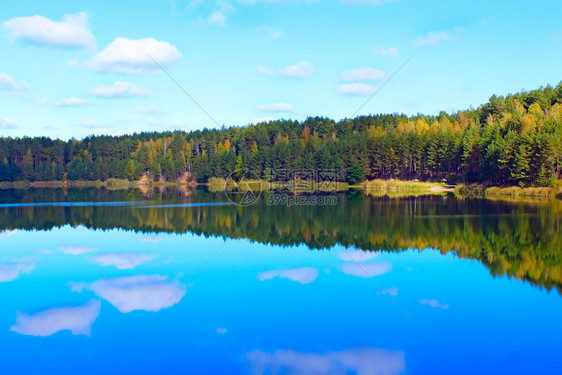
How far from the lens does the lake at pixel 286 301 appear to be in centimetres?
948

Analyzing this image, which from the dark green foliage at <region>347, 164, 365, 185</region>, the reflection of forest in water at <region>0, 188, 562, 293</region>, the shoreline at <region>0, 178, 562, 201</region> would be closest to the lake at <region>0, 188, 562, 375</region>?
the reflection of forest in water at <region>0, 188, 562, 293</region>

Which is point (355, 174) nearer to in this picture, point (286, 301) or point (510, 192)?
point (510, 192)

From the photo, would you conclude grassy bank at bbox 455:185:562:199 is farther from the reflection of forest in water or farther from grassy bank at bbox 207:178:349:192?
grassy bank at bbox 207:178:349:192

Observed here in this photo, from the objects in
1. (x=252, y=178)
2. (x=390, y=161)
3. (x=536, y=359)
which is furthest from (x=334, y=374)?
(x=252, y=178)

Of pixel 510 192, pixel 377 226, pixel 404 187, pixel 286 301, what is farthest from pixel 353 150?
pixel 286 301

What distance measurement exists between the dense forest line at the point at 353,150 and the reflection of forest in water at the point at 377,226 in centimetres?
2003

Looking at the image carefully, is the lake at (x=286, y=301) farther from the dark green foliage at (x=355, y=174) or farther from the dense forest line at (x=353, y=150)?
the dark green foliage at (x=355, y=174)

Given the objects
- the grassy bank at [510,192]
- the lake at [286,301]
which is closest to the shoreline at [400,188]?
the grassy bank at [510,192]

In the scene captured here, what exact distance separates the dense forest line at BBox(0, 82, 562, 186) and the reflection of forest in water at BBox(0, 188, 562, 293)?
65.7 ft

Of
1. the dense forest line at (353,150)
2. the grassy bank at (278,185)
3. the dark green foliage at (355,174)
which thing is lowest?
the grassy bank at (278,185)

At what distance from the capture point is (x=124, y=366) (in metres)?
9.20

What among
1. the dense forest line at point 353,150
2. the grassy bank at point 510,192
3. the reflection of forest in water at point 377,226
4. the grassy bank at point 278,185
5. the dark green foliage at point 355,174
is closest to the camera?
the reflection of forest in water at point 377,226

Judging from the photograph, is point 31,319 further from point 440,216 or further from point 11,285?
point 440,216

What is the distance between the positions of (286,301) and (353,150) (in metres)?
69.7
